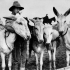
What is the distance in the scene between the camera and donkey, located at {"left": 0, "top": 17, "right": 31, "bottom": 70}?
7.29 metres

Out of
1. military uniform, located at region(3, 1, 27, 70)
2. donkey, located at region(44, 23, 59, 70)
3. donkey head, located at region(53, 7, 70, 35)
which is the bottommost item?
military uniform, located at region(3, 1, 27, 70)

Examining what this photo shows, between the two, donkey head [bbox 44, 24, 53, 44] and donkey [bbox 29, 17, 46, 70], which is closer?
donkey [bbox 29, 17, 46, 70]

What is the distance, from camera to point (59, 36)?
10.2m

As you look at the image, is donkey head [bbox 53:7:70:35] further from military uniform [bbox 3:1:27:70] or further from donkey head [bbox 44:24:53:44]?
military uniform [bbox 3:1:27:70]

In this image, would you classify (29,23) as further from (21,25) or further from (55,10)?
(55,10)

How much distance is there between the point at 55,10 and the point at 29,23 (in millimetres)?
2073

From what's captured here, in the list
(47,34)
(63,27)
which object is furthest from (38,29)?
(63,27)

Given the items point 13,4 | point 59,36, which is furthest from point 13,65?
point 59,36

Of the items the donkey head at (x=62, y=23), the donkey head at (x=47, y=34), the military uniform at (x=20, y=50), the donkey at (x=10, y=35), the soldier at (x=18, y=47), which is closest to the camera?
the donkey at (x=10, y=35)

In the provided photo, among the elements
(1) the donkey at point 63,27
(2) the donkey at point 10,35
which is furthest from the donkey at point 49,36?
(2) the donkey at point 10,35

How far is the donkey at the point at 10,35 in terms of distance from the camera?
729cm

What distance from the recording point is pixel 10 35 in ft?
24.6

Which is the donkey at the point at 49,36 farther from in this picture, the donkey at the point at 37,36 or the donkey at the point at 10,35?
the donkey at the point at 10,35

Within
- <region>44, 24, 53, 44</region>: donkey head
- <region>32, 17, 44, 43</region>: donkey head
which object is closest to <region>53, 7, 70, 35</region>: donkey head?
<region>44, 24, 53, 44</region>: donkey head
